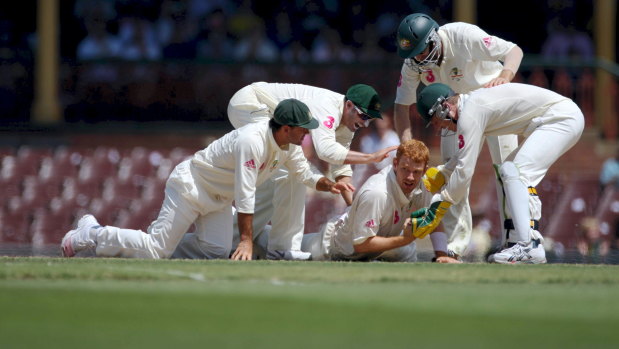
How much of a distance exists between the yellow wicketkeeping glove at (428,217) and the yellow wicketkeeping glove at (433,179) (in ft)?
0.38

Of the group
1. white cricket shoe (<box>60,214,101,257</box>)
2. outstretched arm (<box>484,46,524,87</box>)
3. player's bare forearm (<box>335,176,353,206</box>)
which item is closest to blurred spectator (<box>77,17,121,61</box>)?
white cricket shoe (<box>60,214,101,257</box>)

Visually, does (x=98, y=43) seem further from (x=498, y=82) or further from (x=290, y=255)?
(x=498, y=82)

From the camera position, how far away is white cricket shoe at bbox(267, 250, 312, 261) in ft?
34.5

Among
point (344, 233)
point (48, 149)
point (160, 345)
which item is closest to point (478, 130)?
point (344, 233)

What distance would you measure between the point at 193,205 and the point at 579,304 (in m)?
4.28

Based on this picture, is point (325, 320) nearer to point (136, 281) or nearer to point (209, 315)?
point (209, 315)

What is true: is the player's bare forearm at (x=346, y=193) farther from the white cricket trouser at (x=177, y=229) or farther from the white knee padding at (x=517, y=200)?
the white knee padding at (x=517, y=200)

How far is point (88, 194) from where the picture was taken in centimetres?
1659

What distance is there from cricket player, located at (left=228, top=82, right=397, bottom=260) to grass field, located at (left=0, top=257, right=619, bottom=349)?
1.34 metres

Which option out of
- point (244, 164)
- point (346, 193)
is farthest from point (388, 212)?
point (244, 164)

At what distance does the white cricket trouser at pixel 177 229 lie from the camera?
10219 mm

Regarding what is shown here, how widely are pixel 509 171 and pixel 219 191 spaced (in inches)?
96.3

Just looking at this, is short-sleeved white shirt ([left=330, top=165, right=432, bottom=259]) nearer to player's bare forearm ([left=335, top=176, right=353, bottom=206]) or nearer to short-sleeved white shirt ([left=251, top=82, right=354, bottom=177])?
player's bare forearm ([left=335, top=176, right=353, bottom=206])

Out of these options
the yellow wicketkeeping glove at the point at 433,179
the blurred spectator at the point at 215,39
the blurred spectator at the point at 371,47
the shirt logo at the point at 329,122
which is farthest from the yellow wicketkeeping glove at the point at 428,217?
the blurred spectator at the point at 215,39
